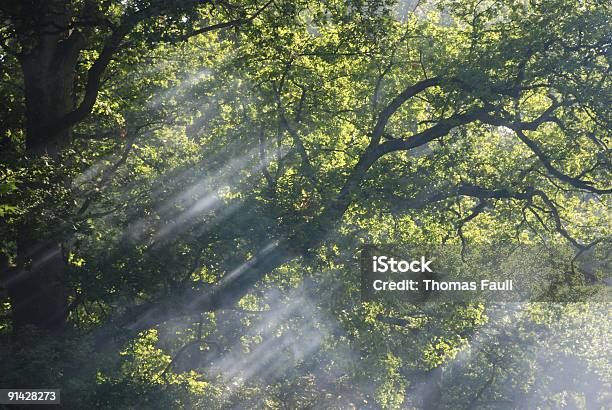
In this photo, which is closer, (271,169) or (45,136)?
(45,136)

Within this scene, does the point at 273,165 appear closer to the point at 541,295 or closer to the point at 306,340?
the point at 306,340

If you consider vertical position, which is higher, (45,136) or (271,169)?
(271,169)

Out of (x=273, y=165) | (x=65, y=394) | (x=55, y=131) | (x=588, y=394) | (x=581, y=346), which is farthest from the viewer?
(x=588, y=394)

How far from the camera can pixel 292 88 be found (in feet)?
61.2

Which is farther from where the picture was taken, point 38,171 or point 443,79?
point 443,79

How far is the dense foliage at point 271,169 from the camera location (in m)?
14.4

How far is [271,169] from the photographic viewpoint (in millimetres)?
19812

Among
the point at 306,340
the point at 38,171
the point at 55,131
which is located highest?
the point at 55,131

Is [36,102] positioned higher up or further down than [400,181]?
higher up

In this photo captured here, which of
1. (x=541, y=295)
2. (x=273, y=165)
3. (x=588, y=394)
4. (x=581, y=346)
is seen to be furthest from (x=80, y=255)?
(x=588, y=394)

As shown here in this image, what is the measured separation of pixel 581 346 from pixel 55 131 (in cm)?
2508

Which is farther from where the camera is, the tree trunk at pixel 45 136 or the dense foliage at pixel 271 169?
the tree trunk at pixel 45 136

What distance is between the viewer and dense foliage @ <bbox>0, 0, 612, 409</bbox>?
569 inches

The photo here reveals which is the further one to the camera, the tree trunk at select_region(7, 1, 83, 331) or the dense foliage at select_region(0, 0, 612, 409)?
the tree trunk at select_region(7, 1, 83, 331)
